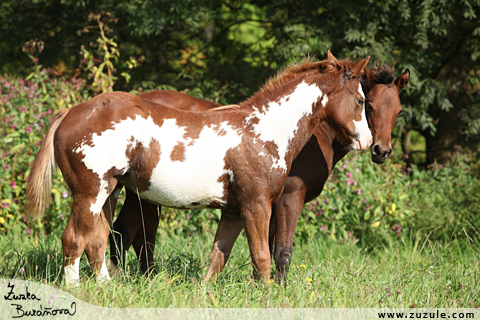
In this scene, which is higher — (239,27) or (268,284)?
(239,27)

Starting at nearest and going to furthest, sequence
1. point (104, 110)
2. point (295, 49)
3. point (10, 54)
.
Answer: point (104, 110), point (295, 49), point (10, 54)

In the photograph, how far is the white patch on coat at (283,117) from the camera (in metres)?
3.31

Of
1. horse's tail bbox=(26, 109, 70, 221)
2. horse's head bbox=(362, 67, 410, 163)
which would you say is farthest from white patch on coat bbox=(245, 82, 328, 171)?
horse's tail bbox=(26, 109, 70, 221)

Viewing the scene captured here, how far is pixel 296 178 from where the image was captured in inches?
155

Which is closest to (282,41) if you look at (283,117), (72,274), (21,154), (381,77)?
(381,77)

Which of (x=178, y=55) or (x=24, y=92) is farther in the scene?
(x=178, y=55)

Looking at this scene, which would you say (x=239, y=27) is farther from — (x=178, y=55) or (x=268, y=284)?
(x=268, y=284)

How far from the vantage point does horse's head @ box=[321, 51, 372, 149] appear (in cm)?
344

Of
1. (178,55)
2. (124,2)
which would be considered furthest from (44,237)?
(178,55)

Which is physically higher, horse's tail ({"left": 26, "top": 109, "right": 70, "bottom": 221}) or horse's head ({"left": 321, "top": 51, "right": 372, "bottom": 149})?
horse's head ({"left": 321, "top": 51, "right": 372, "bottom": 149})

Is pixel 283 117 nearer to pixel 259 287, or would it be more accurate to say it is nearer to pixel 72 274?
pixel 259 287

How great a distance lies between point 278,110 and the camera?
341cm

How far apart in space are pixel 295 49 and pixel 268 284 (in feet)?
15.6

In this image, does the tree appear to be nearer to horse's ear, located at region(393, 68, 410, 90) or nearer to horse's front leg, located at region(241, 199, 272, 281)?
horse's ear, located at region(393, 68, 410, 90)
